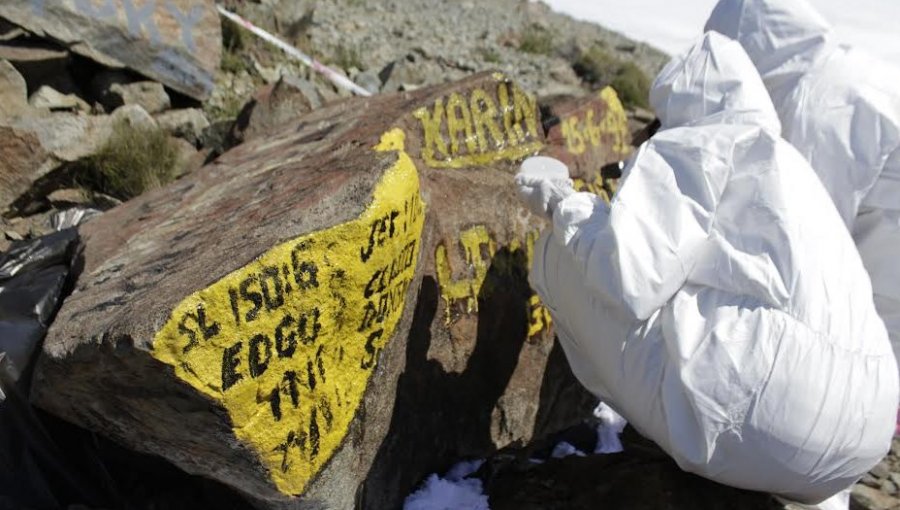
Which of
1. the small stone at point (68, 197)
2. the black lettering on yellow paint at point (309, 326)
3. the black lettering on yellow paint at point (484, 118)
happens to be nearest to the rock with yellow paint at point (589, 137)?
the black lettering on yellow paint at point (484, 118)

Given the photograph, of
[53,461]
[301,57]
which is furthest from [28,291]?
[301,57]

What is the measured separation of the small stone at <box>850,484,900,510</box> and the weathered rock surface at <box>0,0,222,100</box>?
14.1 ft

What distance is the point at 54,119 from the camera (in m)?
3.95

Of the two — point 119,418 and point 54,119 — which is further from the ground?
point 54,119

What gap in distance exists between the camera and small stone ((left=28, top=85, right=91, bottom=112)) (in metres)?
4.43

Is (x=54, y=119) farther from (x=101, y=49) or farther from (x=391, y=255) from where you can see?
(x=391, y=255)

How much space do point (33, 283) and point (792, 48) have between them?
268cm

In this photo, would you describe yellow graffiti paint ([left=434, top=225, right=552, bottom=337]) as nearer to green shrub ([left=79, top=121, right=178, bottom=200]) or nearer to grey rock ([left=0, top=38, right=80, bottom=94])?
green shrub ([left=79, top=121, right=178, bottom=200])

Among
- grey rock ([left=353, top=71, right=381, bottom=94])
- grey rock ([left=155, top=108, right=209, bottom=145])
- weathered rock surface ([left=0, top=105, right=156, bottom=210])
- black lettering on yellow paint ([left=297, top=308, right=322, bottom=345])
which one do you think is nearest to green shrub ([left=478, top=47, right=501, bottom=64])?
grey rock ([left=353, top=71, right=381, bottom=94])

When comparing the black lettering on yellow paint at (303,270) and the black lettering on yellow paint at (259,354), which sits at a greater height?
the black lettering on yellow paint at (303,270)

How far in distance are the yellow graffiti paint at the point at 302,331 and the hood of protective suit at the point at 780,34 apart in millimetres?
1421

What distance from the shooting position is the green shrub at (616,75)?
9.98m

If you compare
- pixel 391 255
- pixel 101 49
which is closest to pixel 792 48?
pixel 391 255

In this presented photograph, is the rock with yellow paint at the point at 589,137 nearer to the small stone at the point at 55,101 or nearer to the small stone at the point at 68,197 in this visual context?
the small stone at the point at 68,197
